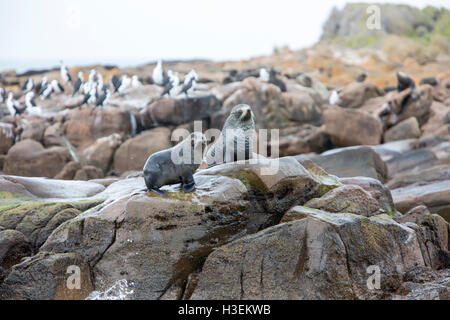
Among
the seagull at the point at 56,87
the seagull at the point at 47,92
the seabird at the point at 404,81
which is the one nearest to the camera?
the seabird at the point at 404,81

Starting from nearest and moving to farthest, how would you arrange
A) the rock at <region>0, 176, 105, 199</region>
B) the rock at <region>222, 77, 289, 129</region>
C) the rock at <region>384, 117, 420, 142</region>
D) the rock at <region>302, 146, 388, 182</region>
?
the rock at <region>0, 176, 105, 199</region> → the rock at <region>302, 146, 388, 182</region> → the rock at <region>384, 117, 420, 142</region> → the rock at <region>222, 77, 289, 129</region>

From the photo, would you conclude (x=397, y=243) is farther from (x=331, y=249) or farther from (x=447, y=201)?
(x=447, y=201)

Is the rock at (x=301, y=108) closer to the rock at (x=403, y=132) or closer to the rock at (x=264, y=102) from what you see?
the rock at (x=264, y=102)

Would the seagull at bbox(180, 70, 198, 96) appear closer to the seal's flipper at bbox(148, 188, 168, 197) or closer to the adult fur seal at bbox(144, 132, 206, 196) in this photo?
the adult fur seal at bbox(144, 132, 206, 196)

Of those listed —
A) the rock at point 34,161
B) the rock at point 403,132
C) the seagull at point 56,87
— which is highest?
the seagull at point 56,87

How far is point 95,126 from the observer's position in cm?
1895

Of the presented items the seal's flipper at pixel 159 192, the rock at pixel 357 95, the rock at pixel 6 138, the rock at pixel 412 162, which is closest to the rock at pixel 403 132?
the rock at pixel 412 162

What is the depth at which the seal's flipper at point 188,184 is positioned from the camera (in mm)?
6076

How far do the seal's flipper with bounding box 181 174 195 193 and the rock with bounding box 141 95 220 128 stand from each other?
12.5m

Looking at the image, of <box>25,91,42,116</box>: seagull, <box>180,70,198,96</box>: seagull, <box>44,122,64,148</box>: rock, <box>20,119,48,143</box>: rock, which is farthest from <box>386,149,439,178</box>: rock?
<box>25,91,42,116</box>: seagull

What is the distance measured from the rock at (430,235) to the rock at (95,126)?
1297 centimetres

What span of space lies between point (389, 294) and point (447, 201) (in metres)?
5.07

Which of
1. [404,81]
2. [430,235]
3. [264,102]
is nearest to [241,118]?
[430,235]

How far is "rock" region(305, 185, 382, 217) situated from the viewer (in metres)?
6.61
